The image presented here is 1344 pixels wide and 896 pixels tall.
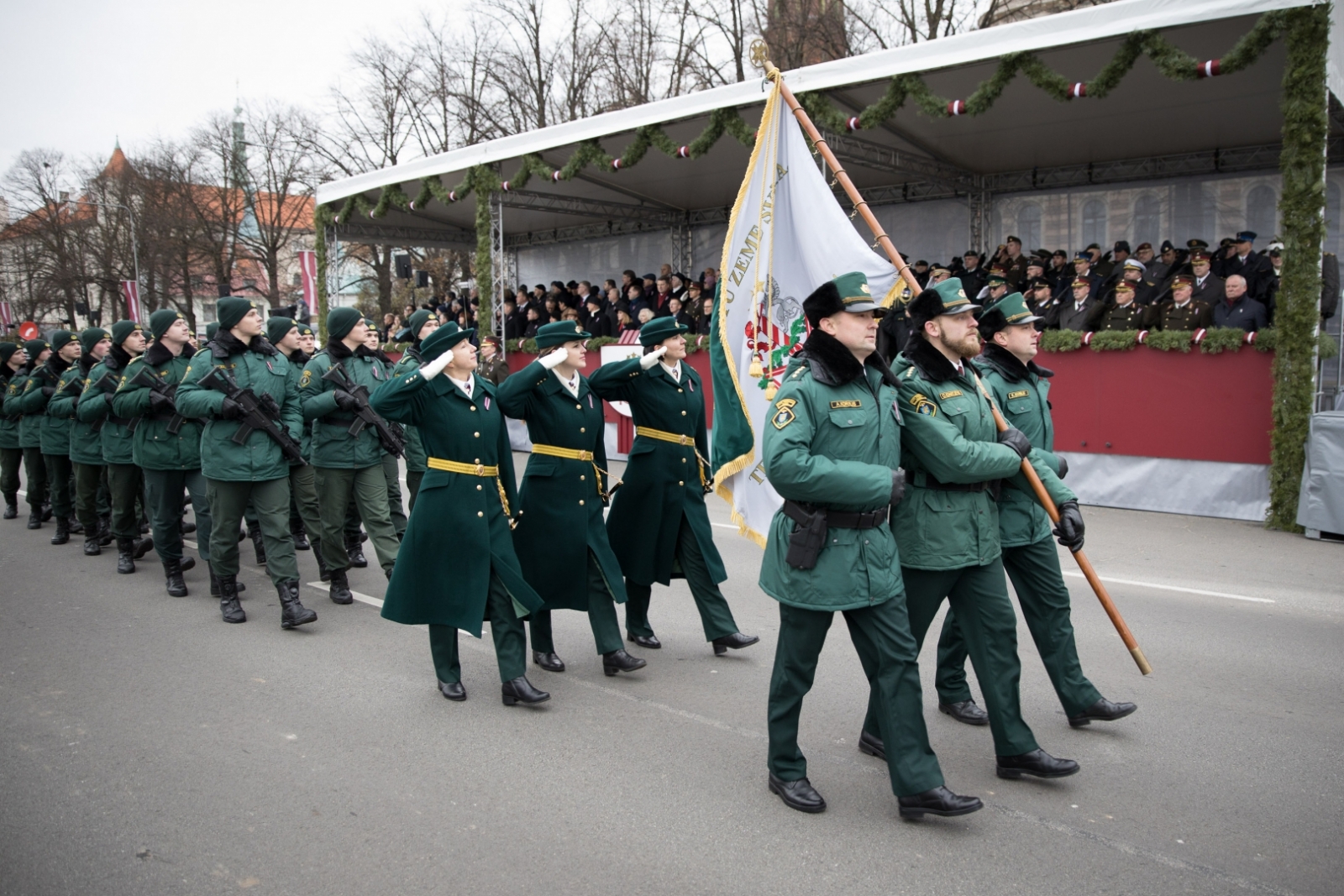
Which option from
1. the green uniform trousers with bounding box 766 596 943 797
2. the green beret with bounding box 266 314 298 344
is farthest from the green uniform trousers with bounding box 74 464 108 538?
the green uniform trousers with bounding box 766 596 943 797

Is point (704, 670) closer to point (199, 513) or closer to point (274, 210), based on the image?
point (199, 513)

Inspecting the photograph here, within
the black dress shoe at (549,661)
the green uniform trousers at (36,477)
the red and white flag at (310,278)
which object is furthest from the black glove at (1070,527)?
the red and white flag at (310,278)

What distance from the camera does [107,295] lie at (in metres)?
45.8

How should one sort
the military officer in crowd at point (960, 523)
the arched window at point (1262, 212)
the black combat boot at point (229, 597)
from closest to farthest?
the military officer in crowd at point (960, 523) < the black combat boot at point (229, 597) < the arched window at point (1262, 212)

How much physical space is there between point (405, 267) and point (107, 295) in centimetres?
3315

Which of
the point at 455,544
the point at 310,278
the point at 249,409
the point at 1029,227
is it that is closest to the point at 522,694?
the point at 455,544

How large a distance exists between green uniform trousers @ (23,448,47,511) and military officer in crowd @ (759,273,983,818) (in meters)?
9.72

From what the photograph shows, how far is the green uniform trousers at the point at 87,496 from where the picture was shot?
9.26 metres

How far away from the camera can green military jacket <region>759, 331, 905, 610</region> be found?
11.3 feet

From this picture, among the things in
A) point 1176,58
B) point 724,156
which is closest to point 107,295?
point 724,156

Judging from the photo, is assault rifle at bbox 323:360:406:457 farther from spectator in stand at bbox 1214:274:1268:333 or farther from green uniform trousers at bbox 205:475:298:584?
spectator in stand at bbox 1214:274:1268:333

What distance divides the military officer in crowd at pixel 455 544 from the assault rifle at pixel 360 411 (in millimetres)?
2318

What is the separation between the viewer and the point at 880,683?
357 centimetres

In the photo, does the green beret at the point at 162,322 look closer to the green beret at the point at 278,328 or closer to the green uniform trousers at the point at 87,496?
the green beret at the point at 278,328
